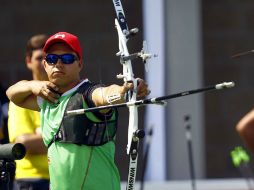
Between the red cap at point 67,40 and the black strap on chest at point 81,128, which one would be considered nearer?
the black strap on chest at point 81,128

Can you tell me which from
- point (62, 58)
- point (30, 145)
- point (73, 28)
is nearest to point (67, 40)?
point (62, 58)

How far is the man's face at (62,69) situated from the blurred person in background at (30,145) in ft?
3.55

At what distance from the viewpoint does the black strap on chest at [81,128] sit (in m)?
5.23

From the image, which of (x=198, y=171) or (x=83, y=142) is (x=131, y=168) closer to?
(x=83, y=142)

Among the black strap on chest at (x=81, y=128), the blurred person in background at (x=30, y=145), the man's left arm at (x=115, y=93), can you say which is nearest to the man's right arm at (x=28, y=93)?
the black strap on chest at (x=81, y=128)

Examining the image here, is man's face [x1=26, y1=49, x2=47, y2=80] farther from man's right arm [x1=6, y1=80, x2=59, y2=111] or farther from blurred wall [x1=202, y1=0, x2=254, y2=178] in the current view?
blurred wall [x1=202, y1=0, x2=254, y2=178]

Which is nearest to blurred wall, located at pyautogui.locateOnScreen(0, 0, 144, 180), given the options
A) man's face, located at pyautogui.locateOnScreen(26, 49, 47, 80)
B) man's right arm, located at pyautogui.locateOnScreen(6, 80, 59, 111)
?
man's face, located at pyautogui.locateOnScreen(26, 49, 47, 80)

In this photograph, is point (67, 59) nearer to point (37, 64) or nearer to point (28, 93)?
point (28, 93)

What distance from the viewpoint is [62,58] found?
533 centimetres

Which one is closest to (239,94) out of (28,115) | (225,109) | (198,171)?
(225,109)

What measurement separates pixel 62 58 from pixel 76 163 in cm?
51

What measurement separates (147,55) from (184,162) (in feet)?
19.3

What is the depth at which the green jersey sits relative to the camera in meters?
5.24

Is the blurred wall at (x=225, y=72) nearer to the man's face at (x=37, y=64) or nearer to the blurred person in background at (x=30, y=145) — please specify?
the man's face at (x=37, y=64)
